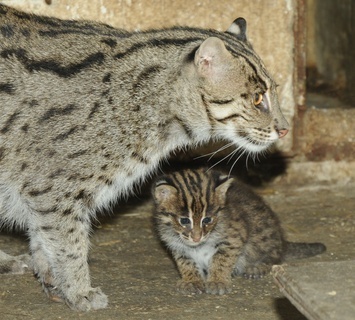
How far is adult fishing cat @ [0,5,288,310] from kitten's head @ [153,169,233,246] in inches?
12.3

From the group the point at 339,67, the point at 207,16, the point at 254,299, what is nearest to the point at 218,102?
the point at 254,299

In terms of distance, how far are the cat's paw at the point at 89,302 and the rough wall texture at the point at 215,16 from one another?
2.97 m

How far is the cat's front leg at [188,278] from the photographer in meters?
7.57

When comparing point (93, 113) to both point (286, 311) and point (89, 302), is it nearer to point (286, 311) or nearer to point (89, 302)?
point (89, 302)

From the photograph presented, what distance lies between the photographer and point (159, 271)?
812 centimetres

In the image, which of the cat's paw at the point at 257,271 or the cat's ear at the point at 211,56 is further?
the cat's paw at the point at 257,271

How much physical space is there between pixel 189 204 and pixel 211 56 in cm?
125

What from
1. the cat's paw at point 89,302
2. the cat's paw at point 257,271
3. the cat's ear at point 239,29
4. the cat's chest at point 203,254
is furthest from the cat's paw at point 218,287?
the cat's ear at point 239,29

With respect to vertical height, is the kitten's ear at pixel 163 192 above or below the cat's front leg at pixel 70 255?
→ above

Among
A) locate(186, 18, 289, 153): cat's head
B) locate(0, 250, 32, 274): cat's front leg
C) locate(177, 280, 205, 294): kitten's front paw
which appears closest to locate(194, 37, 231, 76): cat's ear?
locate(186, 18, 289, 153): cat's head

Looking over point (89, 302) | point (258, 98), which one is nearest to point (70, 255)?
point (89, 302)

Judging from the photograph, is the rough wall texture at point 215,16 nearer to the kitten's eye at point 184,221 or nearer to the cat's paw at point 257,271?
the cat's paw at point 257,271

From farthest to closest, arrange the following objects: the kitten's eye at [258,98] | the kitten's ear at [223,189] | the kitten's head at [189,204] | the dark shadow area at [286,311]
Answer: the kitten's ear at [223,189] → the kitten's head at [189,204] → the kitten's eye at [258,98] → the dark shadow area at [286,311]

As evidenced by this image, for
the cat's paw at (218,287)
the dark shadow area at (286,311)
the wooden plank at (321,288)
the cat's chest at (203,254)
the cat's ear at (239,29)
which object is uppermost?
the cat's ear at (239,29)
